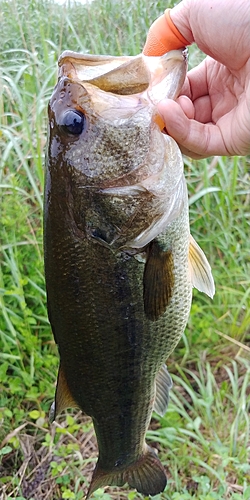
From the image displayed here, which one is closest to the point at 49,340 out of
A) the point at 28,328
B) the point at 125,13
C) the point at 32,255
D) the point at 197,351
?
the point at 28,328

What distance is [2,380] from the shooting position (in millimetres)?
2512

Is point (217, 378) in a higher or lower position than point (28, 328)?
lower

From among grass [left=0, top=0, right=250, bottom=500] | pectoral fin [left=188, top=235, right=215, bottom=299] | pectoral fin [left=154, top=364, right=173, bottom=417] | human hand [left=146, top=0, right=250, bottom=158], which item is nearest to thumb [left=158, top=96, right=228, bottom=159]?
human hand [left=146, top=0, right=250, bottom=158]

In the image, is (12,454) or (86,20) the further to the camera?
(86,20)

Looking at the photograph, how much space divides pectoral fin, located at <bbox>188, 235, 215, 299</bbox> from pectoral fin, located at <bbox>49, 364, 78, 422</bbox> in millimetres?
549

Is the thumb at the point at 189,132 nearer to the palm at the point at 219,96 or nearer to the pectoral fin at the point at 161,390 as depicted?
the palm at the point at 219,96

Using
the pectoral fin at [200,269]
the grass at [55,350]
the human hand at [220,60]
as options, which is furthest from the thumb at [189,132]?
the grass at [55,350]

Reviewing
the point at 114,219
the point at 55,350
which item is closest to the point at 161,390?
the point at 114,219

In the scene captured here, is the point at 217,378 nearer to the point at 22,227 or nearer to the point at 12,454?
the point at 12,454

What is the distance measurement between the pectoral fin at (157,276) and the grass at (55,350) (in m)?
1.19

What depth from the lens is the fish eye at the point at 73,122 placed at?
4.39ft

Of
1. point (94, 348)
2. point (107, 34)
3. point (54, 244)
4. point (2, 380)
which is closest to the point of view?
point (54, 244)

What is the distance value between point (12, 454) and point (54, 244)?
1.61 m

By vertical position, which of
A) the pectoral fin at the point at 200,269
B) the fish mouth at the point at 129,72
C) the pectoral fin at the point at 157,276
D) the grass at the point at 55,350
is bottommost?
the grass at the point at 55,350
